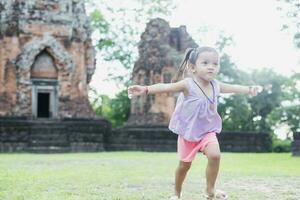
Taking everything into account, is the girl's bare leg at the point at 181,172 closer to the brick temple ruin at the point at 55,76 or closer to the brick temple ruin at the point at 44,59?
the brick temple ruin at the point at 55,76

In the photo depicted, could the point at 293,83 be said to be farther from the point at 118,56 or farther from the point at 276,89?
the point at 118,56

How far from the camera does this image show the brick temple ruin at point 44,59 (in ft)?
79.9

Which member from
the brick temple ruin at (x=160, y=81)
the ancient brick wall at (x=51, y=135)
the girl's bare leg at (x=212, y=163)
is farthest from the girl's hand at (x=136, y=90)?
the brick temple ruin at (x=160, y=81)

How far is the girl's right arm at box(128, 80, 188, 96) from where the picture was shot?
4660mm

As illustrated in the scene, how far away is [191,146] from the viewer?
193 inches

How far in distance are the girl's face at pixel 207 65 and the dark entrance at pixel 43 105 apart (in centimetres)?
2141

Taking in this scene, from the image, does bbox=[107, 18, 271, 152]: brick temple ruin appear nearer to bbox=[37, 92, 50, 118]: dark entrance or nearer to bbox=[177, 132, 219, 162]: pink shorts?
bbox=[37, 92, 50, 118]: dark entrance

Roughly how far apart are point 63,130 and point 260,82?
60.6 feet

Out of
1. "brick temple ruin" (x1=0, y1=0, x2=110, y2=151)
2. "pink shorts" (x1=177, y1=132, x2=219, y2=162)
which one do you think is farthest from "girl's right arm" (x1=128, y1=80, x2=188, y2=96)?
"brick temple ruin" (x1=0, y1=0, x2=110, y2=151)

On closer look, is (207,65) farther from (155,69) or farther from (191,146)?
(155,69)

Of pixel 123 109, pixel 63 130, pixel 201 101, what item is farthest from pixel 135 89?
pixel 123 109

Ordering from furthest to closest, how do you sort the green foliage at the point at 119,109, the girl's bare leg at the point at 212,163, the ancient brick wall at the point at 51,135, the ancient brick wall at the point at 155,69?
1. the green foliage at the point at 119,109
2. the ancient brick wall at the point at 155,69
3. the ancient brick wall at the point at 51,135
4. the girl's bare leg at the point at 212,163

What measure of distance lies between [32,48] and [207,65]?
20.4 metres

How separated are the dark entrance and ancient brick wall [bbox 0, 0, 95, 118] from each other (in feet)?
4.62
